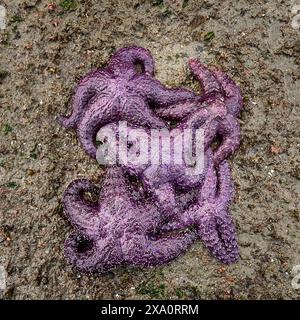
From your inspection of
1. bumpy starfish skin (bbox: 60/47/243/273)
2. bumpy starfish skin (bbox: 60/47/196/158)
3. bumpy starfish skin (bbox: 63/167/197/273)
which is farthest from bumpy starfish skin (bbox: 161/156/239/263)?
bumpy starfish skin (bbox: 60/47/196/158)

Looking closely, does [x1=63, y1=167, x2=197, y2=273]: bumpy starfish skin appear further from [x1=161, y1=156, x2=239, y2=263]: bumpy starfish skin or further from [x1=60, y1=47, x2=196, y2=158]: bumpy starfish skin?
[x1=60, y1=47, x2=196, y2=158]: bumpy starfish skin

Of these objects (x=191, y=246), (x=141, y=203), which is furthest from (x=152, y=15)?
(x=191, y=246)

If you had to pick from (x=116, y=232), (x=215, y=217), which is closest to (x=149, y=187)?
(x=116, y=232)

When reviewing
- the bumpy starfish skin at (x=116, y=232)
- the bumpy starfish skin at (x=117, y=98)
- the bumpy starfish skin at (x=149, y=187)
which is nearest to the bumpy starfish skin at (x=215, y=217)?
the bumpy starfish skin at (x=149, y=187)
